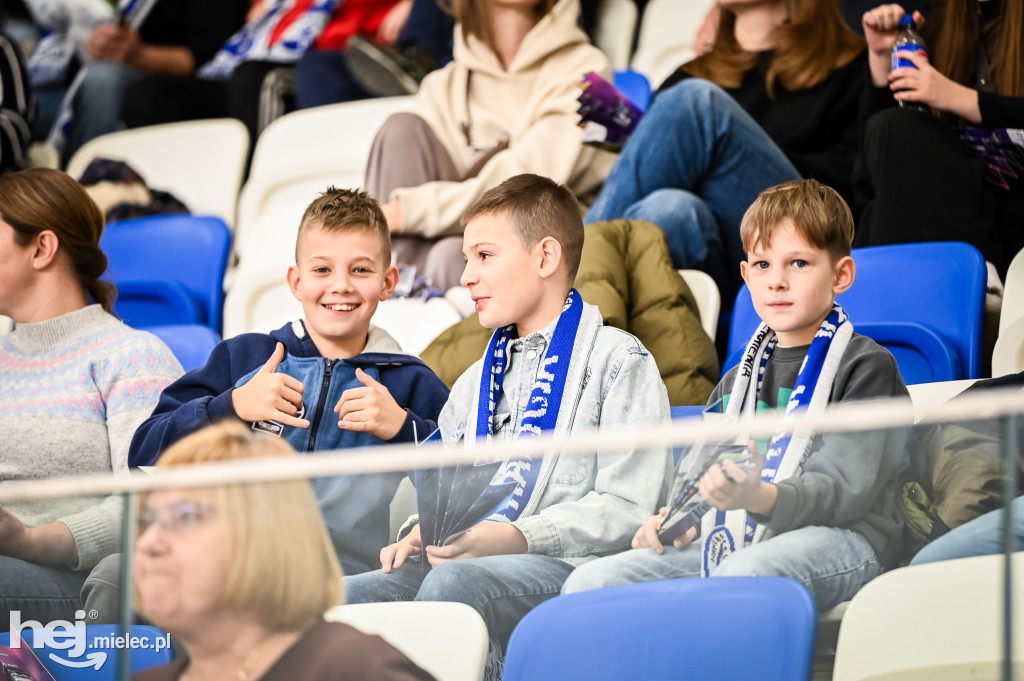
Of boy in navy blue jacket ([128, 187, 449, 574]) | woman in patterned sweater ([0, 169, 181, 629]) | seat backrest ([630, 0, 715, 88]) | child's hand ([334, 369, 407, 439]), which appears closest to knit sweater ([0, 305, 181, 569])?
woman in patterned sweater ([0, 169, 181, 629])

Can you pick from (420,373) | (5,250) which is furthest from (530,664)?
(5,250)

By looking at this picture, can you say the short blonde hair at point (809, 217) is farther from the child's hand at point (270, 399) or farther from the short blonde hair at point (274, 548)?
the short blonde hair at point (274, 548)

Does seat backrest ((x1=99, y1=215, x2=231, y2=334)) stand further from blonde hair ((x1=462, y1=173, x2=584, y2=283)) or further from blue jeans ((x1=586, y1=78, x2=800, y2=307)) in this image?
blonde hair ((x1=462, y1=173, x2=584, y2=283))

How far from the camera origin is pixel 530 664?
116 centimetres

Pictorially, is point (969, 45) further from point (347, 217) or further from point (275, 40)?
point (275, 40)

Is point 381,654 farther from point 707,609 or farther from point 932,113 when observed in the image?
point 932,113

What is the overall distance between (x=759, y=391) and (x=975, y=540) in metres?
0.61

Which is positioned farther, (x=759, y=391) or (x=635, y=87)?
(x=635, y=87)

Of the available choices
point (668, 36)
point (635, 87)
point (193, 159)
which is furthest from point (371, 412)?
point (668, 36)

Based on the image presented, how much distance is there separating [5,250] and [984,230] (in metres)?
1.77

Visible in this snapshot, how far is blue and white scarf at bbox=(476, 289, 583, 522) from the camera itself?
168cm

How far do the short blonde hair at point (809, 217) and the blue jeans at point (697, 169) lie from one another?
2.19 ft

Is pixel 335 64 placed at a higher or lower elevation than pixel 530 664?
higher

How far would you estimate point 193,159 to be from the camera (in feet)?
11.4
